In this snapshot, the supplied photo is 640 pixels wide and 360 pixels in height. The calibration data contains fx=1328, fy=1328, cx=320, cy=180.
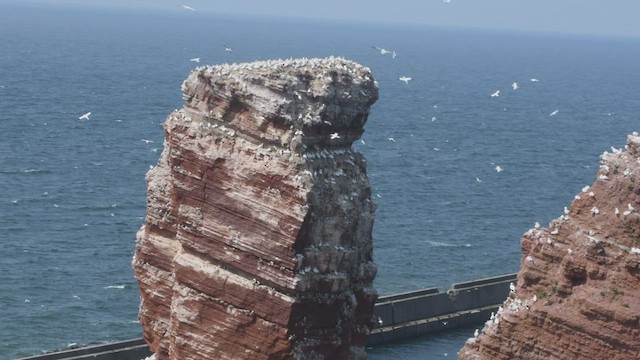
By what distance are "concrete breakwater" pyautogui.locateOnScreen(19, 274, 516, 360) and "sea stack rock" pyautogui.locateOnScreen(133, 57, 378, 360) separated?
120 ft

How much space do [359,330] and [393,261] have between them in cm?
5015

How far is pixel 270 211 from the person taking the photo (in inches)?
655

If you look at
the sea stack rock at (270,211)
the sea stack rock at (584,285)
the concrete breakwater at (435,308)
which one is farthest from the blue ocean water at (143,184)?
the sea stack rock at (584,285)

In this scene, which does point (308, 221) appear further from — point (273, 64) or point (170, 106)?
point (170, 106)

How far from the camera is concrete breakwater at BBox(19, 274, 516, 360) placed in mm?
56406

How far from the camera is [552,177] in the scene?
9681 centimetres

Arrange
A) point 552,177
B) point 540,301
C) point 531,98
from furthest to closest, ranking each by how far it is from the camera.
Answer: point 531,98 < point 552,177 < point 540,301

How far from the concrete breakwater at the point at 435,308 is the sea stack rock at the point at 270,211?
3656cm

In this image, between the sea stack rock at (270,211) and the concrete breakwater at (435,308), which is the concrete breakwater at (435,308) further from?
the sea stack rock at (270,211)

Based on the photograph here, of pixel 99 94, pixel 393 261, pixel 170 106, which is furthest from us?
pixel 99 94

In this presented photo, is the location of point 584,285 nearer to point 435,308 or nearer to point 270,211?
point 270,211

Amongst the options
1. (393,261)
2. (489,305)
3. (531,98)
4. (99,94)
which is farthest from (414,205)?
(531,98)

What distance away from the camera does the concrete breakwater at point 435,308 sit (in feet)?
185

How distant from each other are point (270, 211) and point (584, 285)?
4570 millimetres
